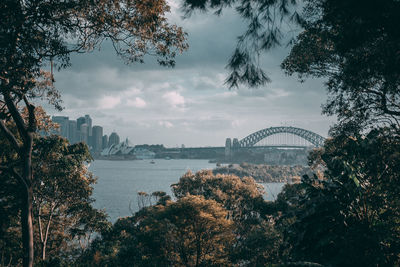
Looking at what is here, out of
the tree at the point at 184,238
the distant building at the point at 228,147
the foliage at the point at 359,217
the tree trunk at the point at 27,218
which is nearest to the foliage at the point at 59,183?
the tree at the point at 184,238

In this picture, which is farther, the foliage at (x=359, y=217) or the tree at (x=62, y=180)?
the tree at (x=62, y=180)

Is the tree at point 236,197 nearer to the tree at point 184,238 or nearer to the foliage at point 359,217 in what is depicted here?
the tree at point 184,238

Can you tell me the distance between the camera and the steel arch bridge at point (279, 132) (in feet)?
414

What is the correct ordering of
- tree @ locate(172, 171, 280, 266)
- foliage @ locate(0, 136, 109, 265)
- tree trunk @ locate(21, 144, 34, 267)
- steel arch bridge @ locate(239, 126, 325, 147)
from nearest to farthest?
1. tree trunk @ locate(21, 144, 34, 267)
2. foliage @ locate(0, 136, 109, 265)
3. tree @ locate(172, 171, 280, 266)
4. steel arch bridge @ locate(239, 126, 325, 147)

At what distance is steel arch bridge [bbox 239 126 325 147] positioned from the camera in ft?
414

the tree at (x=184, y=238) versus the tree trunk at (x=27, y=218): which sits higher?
the tree trunk at (x=27, y=218)

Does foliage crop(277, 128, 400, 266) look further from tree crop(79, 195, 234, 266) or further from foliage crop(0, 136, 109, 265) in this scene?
foliage crop(0, 136, 109, 265)

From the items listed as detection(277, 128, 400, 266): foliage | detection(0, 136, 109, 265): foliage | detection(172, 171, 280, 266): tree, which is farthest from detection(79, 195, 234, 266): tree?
detection(277, 128, 400, 266): foliage

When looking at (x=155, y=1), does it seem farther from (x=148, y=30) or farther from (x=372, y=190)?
(x=372, y=190)

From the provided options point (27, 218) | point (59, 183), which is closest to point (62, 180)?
point (59, 183)

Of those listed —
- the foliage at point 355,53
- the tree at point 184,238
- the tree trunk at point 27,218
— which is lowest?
the tree at point 184,238

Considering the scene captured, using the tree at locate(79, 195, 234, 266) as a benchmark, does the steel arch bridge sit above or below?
above

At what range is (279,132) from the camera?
458 feet

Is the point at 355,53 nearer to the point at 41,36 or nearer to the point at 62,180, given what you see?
the point at 41,36
